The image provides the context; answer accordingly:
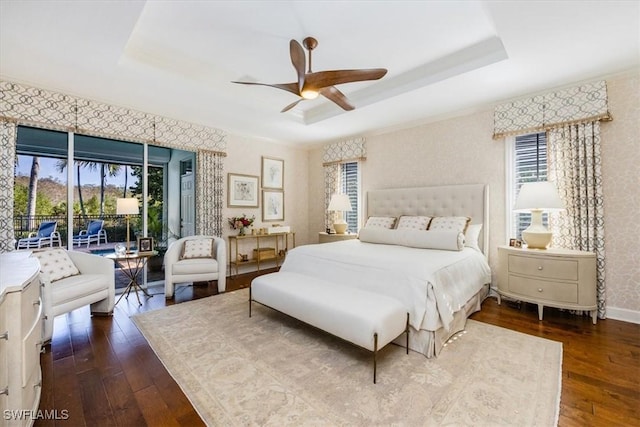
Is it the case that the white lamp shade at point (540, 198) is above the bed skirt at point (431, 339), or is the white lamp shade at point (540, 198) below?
above

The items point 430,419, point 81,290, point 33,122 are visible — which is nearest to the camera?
point 430,419

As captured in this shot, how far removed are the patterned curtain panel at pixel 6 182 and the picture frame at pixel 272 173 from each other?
3.46m

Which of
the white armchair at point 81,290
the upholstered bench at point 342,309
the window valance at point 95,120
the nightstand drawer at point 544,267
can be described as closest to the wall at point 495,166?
the nightstand drawer at point 544,267

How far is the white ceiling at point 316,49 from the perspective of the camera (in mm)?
2201

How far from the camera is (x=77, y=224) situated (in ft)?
12.4

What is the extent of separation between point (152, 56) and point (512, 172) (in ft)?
15.2

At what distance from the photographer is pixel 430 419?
5.33 feet

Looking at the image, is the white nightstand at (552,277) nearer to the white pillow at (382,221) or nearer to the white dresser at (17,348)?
the white pillow at (382,221)

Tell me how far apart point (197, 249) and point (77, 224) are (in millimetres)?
1572

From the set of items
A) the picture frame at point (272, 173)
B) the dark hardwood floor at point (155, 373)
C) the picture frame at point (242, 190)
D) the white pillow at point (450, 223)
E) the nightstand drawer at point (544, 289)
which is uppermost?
the picture frame at point (272, 173)

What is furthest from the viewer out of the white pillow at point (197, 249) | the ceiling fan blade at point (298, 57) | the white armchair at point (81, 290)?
the white pillow at point (197, 249)

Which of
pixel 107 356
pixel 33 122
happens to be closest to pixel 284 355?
pixel 107 356

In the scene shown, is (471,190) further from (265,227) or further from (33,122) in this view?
(33,122)

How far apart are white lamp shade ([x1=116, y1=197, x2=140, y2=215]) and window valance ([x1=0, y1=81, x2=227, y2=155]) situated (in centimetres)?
99
